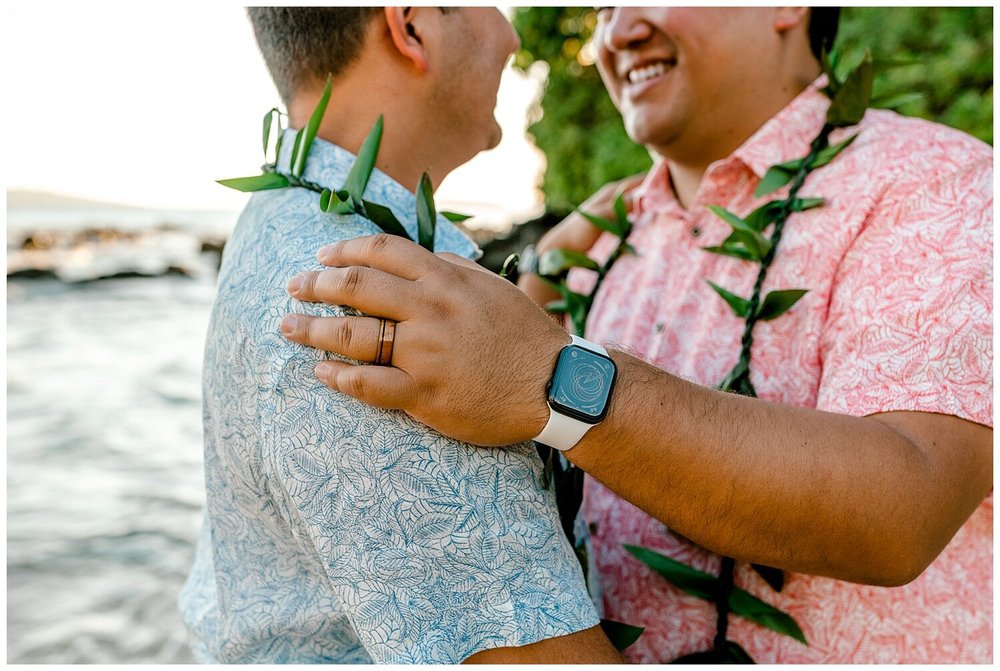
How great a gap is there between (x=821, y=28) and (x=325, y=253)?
201 centimetres

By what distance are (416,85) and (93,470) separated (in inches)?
304

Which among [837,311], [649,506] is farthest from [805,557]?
[837,311]

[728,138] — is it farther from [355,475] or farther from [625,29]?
[355,475]

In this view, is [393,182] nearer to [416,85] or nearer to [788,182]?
[416,85]

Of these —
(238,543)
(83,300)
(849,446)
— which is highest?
(849,446)

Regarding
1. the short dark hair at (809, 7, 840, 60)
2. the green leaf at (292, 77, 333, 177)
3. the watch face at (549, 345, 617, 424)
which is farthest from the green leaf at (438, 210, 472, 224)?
the short dark hair at (809, 7, 840, 60)

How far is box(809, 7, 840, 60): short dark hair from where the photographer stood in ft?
8.56

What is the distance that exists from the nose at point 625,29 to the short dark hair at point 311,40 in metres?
1.13

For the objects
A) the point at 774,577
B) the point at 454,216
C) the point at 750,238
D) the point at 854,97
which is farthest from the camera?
the point at 854,97

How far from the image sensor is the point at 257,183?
5.31 ft

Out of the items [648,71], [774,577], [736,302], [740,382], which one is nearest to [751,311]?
[736,302]

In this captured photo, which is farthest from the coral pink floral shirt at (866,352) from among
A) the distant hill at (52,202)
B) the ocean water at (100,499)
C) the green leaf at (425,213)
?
the distant hill at (52,202)

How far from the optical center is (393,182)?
1716 mm

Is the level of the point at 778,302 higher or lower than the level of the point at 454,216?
lower
